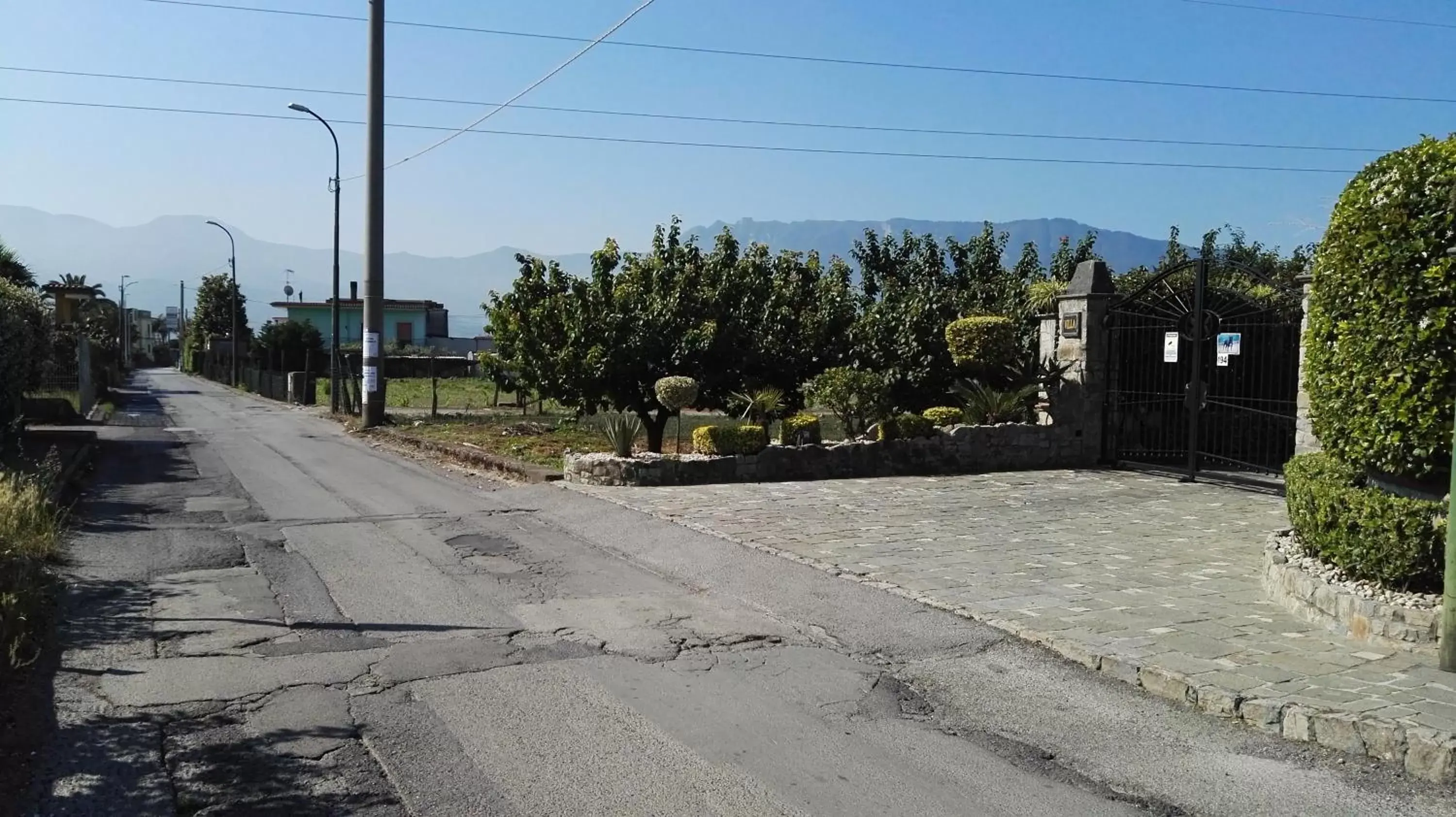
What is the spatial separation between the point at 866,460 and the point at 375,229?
1479 centimetres

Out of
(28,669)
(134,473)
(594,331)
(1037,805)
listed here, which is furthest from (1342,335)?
(134,473)

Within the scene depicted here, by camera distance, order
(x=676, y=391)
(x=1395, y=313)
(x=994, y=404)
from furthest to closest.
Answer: (x=994, y=404) < (x=676, y=391) < (x=1395, y=313)

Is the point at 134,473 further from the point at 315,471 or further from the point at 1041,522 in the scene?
the point at 1041,522

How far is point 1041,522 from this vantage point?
37.2 ft

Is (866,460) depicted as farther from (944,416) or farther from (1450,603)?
(1450,603)

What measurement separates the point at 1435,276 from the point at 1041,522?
5.33m

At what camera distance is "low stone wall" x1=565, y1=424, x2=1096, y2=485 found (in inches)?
554

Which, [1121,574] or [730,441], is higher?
[730,441]

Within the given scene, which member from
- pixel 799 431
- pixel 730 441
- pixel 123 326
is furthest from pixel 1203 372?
pixel 123 326

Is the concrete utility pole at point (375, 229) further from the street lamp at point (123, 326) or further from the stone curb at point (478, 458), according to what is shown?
the street lamp at point (123, 326)

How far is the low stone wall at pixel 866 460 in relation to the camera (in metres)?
14.1

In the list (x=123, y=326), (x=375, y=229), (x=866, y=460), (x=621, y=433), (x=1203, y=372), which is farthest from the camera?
(x=123, y=326)

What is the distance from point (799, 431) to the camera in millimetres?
14922

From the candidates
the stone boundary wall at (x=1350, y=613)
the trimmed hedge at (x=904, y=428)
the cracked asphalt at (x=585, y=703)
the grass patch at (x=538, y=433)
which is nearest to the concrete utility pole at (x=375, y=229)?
the grass patch at (x=538, y=433)
